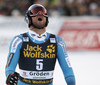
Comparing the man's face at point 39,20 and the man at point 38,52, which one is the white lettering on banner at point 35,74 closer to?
the man at point 38,52

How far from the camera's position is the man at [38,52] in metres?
3.00

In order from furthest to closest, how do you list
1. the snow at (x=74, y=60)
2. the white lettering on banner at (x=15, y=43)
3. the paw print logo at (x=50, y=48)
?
the snow at (x=74, y=60) < the paw print logo at (x=50, y=48) < the white lettering on banner at (x=15, y=43)

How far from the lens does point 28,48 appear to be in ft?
9.86

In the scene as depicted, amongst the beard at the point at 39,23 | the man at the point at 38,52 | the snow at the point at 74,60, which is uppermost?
the snow at the point at 74,60

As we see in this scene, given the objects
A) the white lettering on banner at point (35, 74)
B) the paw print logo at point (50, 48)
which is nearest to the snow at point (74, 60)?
the white lettering on banner at point (35, 74)

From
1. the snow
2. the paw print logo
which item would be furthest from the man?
the snow

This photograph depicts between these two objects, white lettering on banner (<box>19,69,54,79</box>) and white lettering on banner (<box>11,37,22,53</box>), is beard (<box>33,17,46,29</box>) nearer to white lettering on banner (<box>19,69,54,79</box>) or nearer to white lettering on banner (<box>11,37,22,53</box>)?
white lettering on banner (<box>11,37,22,53</box>)

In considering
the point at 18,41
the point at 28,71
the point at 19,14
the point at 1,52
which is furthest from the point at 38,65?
the point at 19,14

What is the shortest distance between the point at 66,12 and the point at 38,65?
23.6ft

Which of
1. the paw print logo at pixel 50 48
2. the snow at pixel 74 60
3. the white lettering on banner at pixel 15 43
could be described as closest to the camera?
the white lettering on banner at pixel 15 43

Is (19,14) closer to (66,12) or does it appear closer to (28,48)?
(66,12)

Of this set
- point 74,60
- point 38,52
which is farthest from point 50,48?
point 74,60

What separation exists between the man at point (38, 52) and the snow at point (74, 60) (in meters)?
2.93

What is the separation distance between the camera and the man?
9.84ft
